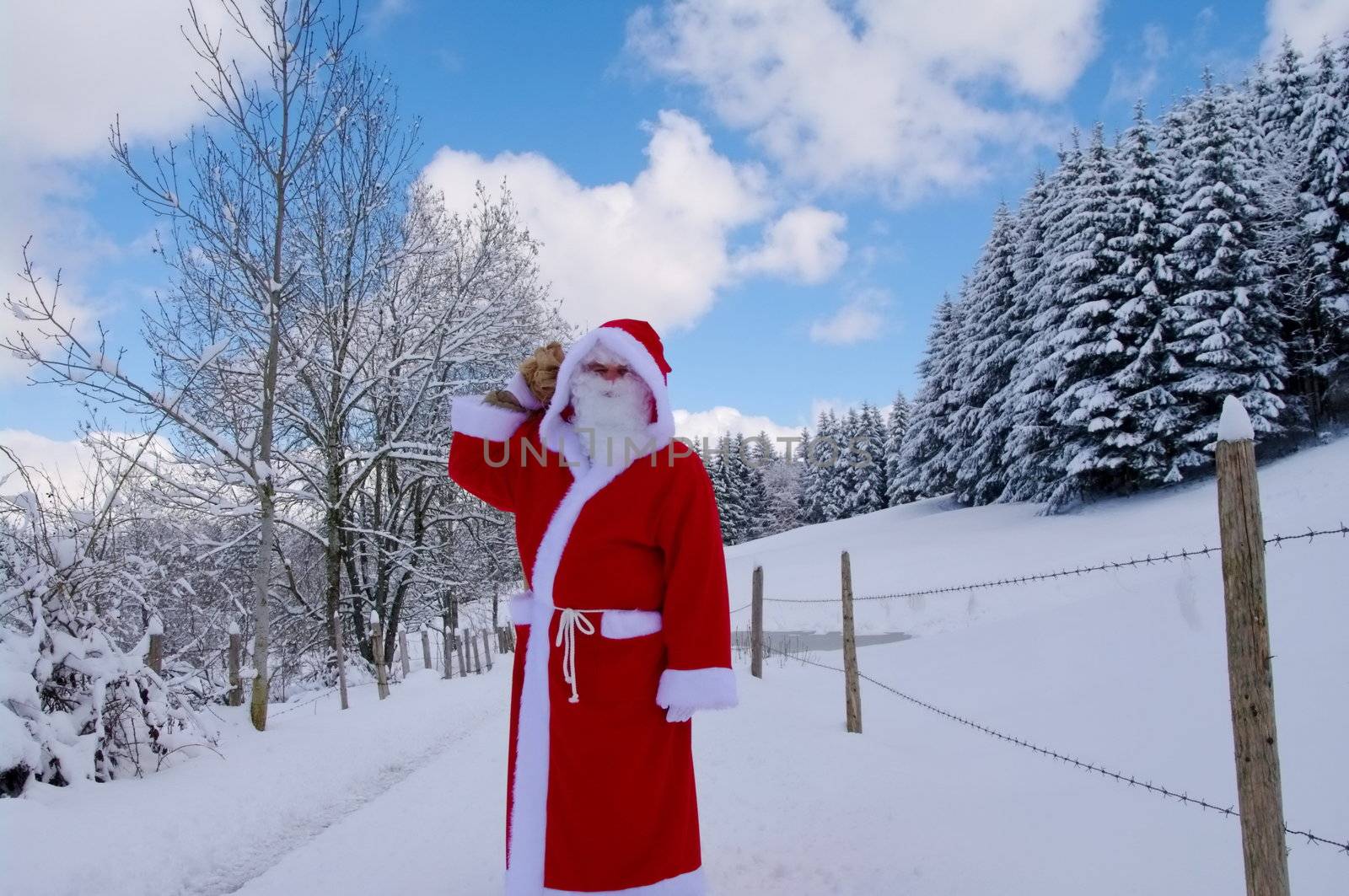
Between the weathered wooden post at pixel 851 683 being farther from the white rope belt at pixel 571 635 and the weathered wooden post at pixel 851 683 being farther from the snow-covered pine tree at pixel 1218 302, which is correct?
the snow-covered pine tree at pixel 1218 302

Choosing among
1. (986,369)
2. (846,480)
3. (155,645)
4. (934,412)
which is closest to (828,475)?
(846,480)

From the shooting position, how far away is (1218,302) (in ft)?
59.6

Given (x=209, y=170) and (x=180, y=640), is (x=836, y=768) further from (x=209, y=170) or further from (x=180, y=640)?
(x=180, y=640)

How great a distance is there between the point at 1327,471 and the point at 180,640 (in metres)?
27.2

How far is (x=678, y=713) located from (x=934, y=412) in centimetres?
3002

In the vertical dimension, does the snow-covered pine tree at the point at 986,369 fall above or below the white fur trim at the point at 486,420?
above

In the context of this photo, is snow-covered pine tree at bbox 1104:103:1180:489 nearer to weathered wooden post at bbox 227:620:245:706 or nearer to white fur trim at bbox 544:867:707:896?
weathered wooden post at bbox 227:620:245:706

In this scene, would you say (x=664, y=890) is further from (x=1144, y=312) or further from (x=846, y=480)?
(x=846, y=480)

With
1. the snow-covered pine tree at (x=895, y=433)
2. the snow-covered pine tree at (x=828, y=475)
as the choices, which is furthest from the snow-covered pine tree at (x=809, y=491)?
the snow-covered pine tree at (x=895, y=433)

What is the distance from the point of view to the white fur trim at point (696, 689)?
2205 millimetres

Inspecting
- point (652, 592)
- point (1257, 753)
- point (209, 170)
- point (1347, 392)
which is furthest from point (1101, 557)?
point (209, 170)

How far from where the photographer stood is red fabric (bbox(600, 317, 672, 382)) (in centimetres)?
250

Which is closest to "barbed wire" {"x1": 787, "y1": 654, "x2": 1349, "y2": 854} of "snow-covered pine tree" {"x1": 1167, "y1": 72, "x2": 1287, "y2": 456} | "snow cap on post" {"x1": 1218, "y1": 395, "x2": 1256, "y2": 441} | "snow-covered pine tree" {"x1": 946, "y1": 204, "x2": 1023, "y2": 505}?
"snow cap on post" {"x1": 1218, "y1": 395, "x2": 1256, "y2": 441}

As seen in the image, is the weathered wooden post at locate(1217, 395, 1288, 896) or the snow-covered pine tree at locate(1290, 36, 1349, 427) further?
the snow-covered pine tree at locate(1290, 36, 1349, 427)
